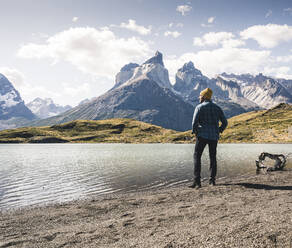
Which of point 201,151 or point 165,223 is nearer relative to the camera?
point 165,223

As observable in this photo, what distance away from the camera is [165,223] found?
8.62 metres

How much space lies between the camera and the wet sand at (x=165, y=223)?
6.86 m

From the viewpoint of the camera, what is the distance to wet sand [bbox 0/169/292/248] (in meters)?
6.86

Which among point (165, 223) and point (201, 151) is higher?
point (201, 151)

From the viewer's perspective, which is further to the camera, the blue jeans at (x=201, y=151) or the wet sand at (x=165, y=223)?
the blue jeans at (x=201, y=151)

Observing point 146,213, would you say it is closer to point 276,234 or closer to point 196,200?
point 196,200

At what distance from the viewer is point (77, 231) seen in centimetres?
825

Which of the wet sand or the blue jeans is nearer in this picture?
the wet sand

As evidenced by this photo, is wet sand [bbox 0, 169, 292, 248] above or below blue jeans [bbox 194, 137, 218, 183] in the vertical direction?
below

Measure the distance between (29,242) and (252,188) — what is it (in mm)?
12872

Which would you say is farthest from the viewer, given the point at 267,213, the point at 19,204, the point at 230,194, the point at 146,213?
the point at 19,204

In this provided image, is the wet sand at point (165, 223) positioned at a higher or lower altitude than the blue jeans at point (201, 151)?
lower

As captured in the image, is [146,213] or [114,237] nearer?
[114,237]

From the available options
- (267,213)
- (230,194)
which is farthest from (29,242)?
(230,194)
